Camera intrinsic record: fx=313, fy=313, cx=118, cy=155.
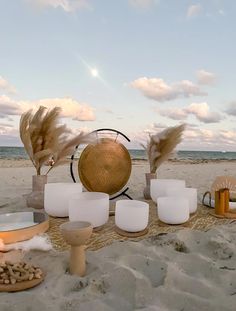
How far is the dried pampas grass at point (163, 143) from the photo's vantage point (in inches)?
156

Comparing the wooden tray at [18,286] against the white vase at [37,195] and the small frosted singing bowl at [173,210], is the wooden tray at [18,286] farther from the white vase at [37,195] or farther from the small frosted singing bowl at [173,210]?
the white vase at [37,195]

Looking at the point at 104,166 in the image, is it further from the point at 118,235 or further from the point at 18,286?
the point at 18,286

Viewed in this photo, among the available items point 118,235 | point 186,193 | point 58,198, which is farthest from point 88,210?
point 186,193

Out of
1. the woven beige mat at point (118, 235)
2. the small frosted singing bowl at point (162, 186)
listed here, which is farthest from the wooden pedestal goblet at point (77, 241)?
the small frosted singing bowl at point (162, 186)

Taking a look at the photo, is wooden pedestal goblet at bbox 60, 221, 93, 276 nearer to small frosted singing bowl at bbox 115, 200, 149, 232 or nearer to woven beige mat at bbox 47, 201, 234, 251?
woven beige mat at bbox 47, 201, 234, 251

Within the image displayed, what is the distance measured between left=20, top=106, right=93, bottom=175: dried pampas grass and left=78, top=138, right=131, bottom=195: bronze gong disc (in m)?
0.24

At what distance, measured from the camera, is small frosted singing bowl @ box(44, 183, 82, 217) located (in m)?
2.67

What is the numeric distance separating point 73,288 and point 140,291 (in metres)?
0.34

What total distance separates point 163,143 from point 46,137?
1.47 m

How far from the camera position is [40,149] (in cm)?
346

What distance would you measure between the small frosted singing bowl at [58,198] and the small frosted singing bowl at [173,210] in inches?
30.3

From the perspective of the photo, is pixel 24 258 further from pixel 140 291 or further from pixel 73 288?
pixel 140 291

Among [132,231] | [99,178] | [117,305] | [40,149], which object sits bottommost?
[117,305]

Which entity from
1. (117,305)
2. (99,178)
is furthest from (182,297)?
(99,178)
